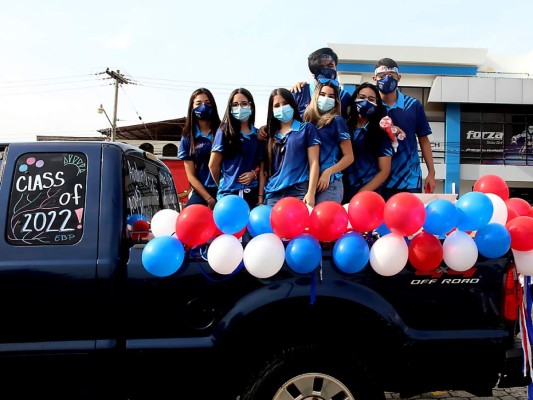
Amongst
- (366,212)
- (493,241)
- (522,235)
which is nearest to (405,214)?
(366,212)

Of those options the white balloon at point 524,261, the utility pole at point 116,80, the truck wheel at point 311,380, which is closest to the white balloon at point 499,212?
the white balloon at point 524,261

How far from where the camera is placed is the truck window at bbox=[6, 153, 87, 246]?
2369 mm

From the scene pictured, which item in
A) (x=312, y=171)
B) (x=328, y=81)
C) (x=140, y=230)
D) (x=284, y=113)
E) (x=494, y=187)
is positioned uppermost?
(x=328, y=81)

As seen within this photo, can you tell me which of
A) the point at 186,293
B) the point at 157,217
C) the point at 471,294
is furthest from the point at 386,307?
the point at 157,217

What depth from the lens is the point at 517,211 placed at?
2805mm

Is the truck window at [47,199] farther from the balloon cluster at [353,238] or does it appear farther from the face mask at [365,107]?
the face mask at [365,107]

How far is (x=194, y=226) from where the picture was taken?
231 cm

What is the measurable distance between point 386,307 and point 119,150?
5.60ft

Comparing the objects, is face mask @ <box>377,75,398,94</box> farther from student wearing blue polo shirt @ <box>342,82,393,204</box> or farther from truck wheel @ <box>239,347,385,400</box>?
truck wheel @ <box>239,347,385,400</box>

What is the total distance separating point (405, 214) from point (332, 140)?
140 centimetres

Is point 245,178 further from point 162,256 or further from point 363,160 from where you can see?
point 162,256

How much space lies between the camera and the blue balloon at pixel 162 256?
2.22 m

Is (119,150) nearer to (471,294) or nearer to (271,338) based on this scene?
(271,338)

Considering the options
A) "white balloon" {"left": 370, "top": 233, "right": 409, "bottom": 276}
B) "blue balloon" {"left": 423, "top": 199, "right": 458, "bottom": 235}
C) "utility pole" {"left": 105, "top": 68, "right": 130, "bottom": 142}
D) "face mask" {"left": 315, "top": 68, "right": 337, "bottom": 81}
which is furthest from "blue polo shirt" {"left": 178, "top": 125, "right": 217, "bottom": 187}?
"utility pole" {"left": 105, "top": 68, "right": 130, "bottom": 142}
